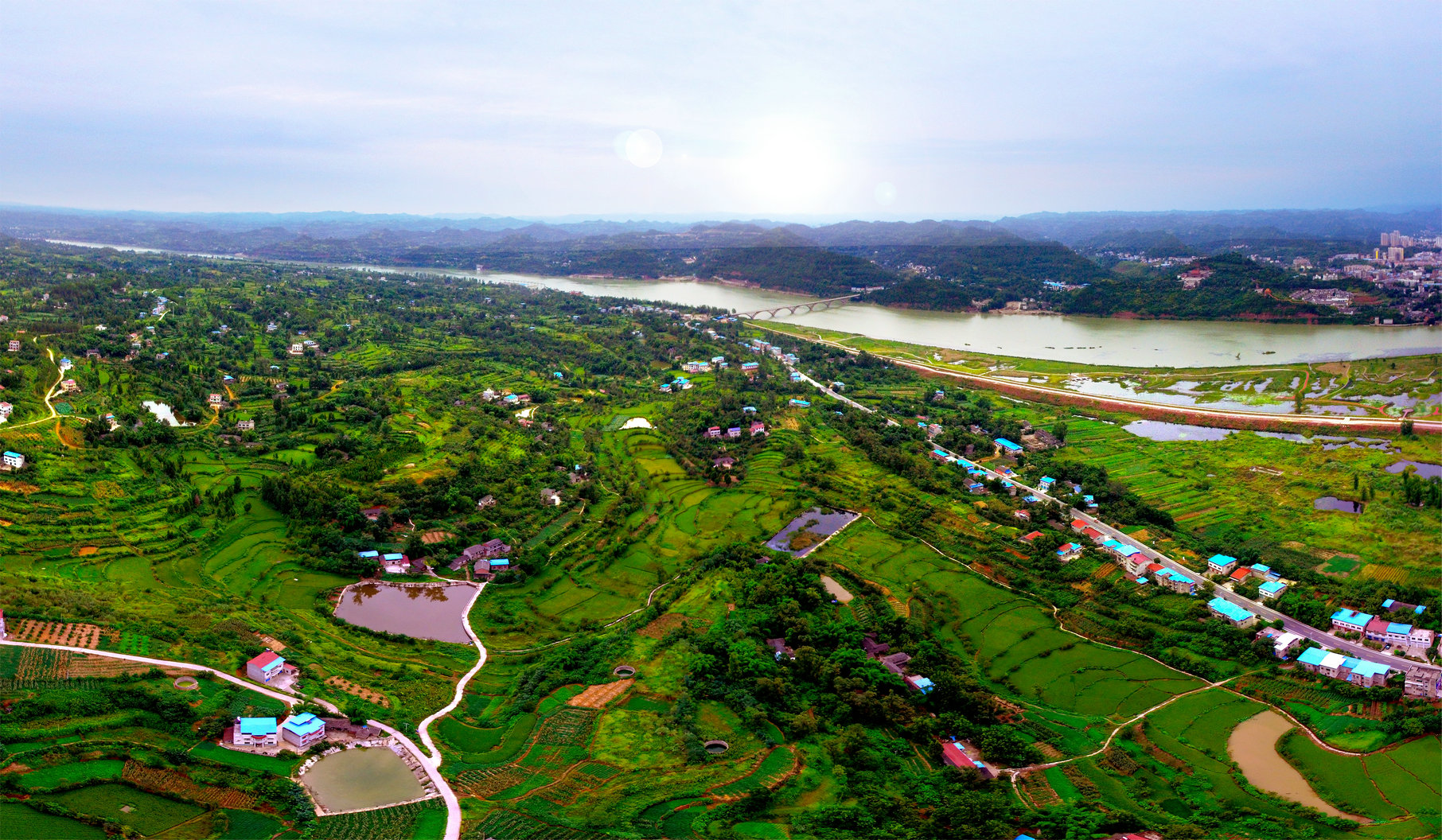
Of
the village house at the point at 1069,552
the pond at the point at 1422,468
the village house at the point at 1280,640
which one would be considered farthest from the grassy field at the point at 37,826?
the pond at the point at 1422,468

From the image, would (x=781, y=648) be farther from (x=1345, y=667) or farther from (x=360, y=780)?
(x=1345, y=667)

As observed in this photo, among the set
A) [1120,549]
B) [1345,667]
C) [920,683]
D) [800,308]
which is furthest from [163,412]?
[800,308]

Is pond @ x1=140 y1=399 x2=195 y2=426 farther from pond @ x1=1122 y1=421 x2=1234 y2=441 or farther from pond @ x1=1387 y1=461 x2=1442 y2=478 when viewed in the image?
pond @ x1=1387 y1=461 x2=1442 y2=478

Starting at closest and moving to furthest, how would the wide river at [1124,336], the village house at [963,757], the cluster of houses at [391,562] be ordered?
the village house at [963,757] < the cluster of houses at [391,562] < the wide river at [1124,336]

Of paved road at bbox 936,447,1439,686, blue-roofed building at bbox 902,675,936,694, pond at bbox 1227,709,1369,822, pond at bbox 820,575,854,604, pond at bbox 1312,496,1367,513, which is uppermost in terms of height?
pond at bbox 1312,496,1367,513

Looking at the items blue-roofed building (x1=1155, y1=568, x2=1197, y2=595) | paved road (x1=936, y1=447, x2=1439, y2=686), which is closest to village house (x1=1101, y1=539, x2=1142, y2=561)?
paved road (x1=936, y1=447, x2=1439, y2=686)

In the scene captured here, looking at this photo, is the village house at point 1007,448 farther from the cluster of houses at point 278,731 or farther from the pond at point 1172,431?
the cluster of houses at point 278,731
